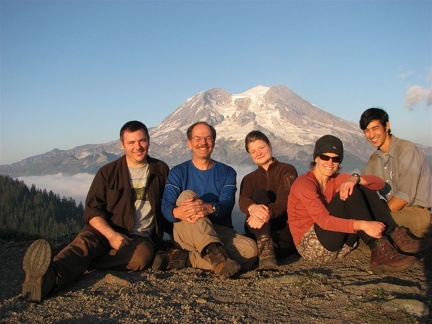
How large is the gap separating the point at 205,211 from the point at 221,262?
0.77 meters

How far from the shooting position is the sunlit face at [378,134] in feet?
19.8

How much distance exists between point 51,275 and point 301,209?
11.0ft

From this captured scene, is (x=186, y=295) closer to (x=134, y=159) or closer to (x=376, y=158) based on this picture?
(x=134, y=159)

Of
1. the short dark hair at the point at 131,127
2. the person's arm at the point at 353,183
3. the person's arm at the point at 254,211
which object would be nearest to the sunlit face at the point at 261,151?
the person's arm at the point at 254,211

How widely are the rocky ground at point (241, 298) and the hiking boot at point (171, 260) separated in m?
0.15

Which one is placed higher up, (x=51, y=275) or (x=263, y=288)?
(x=51, y=275)

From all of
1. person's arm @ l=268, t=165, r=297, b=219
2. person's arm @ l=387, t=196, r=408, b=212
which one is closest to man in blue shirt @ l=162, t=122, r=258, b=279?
person's arm @ l=268, t=165, r=297, b=219

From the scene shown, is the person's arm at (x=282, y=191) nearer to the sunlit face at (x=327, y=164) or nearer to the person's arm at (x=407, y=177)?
the sunlit face at (x=327, y=164)

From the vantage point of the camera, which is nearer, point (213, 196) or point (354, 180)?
point (354, 180)

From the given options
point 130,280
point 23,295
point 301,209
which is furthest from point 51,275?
point 301,209

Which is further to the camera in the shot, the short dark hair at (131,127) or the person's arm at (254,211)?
the short dark hair at (131,127)

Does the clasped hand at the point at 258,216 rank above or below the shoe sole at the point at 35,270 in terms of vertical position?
above

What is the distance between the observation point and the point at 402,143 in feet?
19.7

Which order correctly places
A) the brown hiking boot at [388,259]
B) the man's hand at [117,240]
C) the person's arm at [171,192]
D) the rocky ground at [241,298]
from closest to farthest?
the rocky ground at [241,298], the brown hiking boot at [388,259], the man's hand at [117,240], the person's arm at [171,192]
